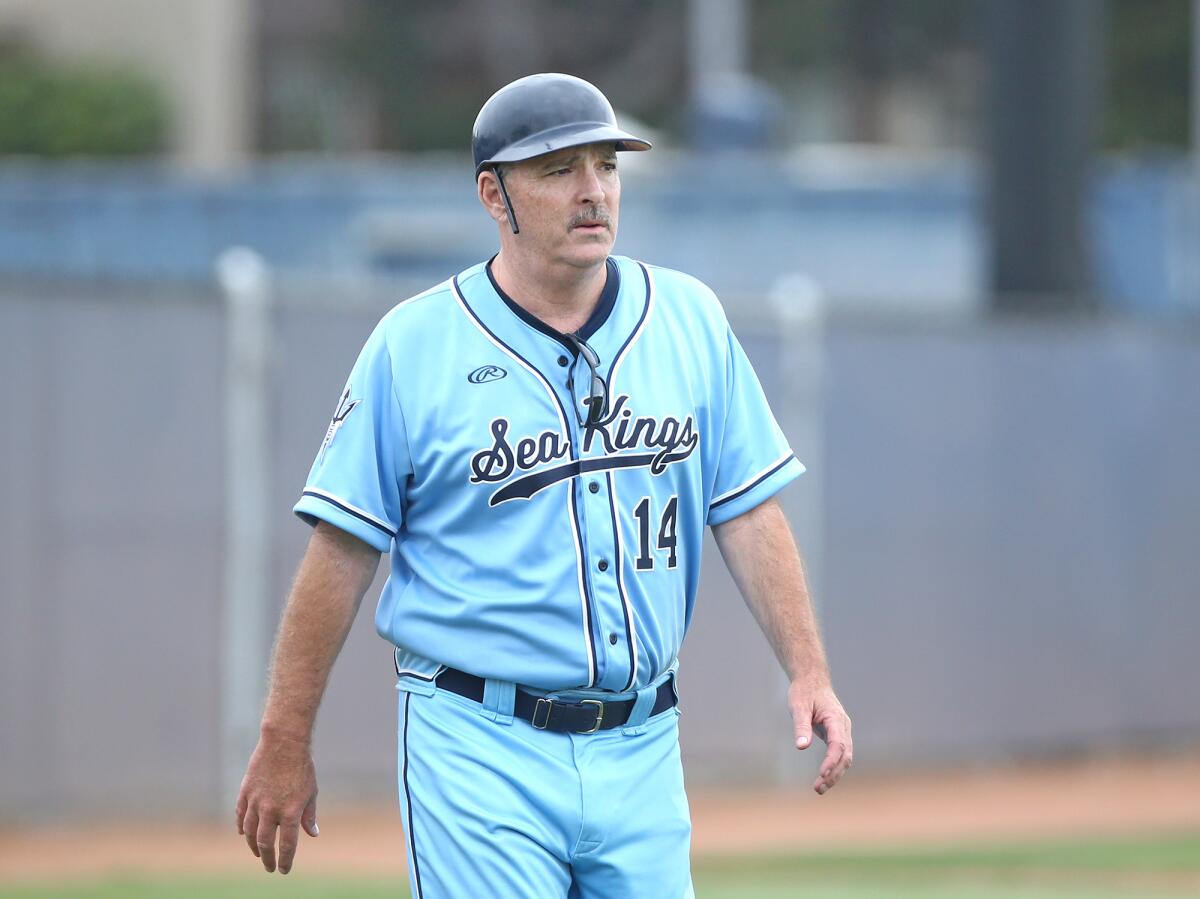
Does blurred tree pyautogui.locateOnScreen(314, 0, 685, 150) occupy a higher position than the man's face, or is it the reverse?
blurred tree pyautogui.locateOnScreen(314, 0, 685, 150)

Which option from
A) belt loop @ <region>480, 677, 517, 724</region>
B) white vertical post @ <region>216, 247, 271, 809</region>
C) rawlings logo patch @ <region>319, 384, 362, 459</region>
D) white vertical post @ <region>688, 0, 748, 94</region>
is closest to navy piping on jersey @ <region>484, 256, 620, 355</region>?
rawlings logo patch @ <region>319, 384, 362, 459</region>

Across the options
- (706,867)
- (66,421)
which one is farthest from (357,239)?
(706,867)

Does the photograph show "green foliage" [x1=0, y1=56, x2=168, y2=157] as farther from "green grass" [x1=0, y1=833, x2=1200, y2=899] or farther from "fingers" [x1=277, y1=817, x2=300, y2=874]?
"fingers" [x1=277, y1=817, x2=300, y2=874]

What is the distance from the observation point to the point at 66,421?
10.2 m

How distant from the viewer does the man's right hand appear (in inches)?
155

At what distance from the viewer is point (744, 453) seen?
13.9ft

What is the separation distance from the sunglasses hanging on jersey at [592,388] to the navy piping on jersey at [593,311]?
0.02 metres

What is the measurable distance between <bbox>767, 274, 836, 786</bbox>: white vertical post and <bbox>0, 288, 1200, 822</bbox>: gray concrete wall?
2cm

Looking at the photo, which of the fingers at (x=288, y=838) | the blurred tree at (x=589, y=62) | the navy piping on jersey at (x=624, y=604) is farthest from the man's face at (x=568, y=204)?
the blurred tree at (x=589, y=62)

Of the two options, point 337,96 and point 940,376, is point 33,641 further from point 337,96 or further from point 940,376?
point 337,96

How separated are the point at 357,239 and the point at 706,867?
33.1 ft

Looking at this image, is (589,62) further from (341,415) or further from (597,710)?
(597,710)

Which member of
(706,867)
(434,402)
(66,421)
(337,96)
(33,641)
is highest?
(337,96)

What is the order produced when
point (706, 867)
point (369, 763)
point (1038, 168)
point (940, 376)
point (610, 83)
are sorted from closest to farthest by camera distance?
point (706, 867) → point (369, 763) → point (940, 376) → point (1038, 168) → point (610, 83)
